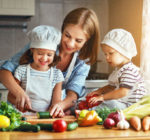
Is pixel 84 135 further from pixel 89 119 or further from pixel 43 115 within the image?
pixel 43 115

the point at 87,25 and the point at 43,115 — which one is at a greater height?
the point at 87,25

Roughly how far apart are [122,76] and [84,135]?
1.72ft

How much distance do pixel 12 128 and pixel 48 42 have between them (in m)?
0.51

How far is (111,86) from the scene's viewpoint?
166 cm

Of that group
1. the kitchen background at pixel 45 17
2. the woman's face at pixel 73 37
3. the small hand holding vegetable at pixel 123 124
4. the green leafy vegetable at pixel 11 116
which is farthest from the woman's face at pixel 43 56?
the kitchen background at pixel 45 17

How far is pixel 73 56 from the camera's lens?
5.73 ft

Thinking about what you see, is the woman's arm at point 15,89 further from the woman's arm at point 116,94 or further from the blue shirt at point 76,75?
the woman's arm at point 116,94

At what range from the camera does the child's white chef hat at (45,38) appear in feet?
4.99

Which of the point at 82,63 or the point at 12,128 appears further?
the point at 82,63

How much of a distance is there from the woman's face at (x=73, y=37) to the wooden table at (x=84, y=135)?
1.71 ft

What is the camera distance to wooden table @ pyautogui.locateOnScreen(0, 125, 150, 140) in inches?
41.7

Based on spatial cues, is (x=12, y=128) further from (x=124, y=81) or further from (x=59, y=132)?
(x=124, y=81)

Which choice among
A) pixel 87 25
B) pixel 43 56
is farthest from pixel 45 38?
pixel 87 25

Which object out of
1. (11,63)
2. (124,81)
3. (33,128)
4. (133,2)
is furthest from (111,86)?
(133,2)
